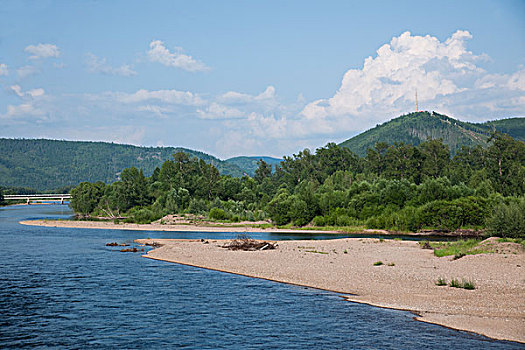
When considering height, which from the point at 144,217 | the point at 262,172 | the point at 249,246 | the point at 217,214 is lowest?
the point at 249,246

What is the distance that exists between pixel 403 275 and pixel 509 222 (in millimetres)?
20434

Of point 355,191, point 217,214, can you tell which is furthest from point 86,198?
point 355,191

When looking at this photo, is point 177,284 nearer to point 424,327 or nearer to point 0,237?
point 424,327

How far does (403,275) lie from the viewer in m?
36.7

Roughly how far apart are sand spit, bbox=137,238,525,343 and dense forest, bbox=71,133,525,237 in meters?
14.1

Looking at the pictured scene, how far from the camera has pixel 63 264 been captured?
4719 cm

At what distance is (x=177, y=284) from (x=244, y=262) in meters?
11.1

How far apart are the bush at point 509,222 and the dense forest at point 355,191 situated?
10 centimetres

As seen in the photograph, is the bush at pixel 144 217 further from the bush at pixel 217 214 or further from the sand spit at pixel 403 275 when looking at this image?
the sand spit at pixel 403 275

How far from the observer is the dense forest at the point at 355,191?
3455 inches

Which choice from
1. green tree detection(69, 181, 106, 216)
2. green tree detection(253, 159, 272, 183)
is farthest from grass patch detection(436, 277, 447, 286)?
green tree detection(253, 159, 272, 183)

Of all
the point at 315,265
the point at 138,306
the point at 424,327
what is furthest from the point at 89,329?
the point at 315,265

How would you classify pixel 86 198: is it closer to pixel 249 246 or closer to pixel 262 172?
pixel 262 172

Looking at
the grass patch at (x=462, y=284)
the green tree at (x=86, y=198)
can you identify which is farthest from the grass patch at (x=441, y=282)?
the green tree at (x=86, y=198)
